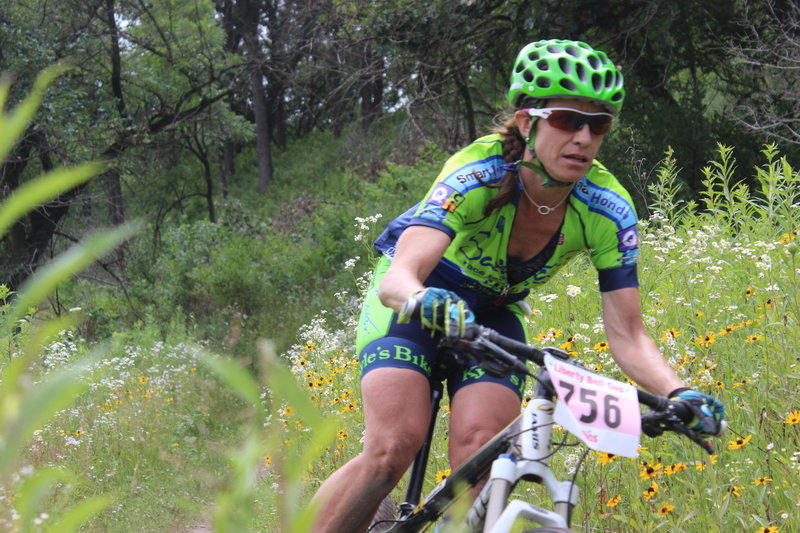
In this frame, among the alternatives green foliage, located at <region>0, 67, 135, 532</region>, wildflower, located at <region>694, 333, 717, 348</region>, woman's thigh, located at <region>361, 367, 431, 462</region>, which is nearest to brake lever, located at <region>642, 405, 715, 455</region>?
woman's thigh, located at <region>361, 367, 431, 462</region>

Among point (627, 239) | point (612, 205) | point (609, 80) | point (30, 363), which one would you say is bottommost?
Answer: point (30, 363)

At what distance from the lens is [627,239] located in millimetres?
3012

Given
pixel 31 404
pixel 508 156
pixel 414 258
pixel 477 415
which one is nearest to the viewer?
pixel 31 404

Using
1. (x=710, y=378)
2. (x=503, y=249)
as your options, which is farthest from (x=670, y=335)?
(x=503, y=249)

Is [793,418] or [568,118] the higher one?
[568,118]

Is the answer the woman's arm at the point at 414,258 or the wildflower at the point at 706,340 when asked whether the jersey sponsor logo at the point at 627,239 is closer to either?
the woman's arm at the point at 414,258

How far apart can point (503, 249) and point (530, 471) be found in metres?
1.05

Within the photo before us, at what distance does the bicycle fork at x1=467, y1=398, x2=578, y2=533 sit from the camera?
2.21m

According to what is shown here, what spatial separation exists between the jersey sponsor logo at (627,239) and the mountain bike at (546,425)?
0.78m

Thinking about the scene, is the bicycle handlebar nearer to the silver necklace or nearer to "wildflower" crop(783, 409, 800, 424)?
the silver necklace

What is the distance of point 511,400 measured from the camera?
9.81 feet

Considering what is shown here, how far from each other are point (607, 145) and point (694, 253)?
7.08 metres

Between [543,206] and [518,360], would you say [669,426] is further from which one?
[543,206]

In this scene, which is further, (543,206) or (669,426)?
(543,206)
